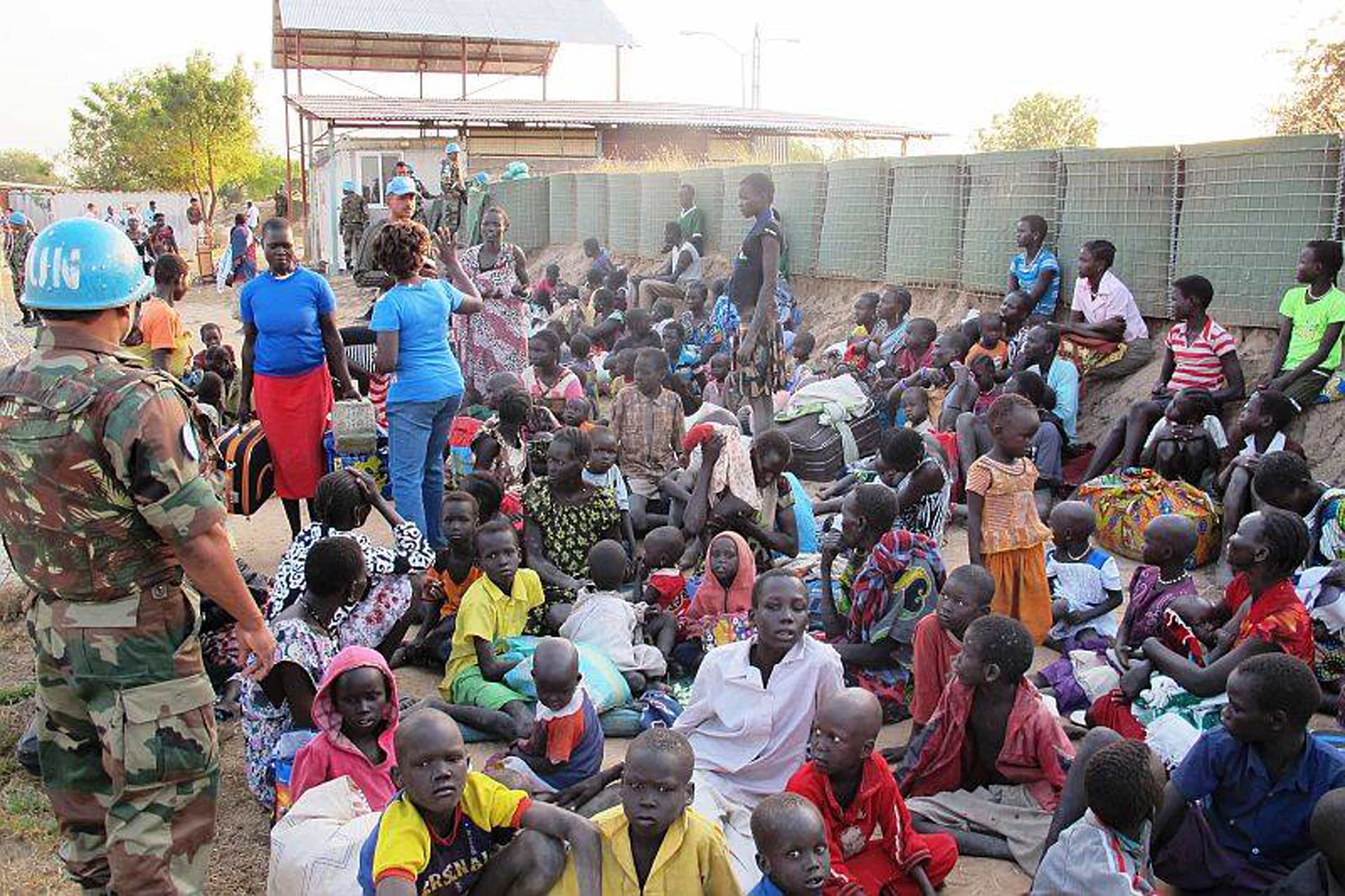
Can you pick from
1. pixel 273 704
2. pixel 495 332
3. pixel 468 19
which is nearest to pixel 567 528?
pixel 273 704

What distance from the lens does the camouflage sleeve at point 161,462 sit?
8.68 ft

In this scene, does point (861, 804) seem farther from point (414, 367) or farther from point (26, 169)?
point (26, 169)

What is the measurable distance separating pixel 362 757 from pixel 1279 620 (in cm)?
307

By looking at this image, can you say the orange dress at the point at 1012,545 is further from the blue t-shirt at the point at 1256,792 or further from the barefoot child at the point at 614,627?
the blue t-shirt at the point at 1256,792

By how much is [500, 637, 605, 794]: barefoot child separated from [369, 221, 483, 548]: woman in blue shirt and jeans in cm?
210

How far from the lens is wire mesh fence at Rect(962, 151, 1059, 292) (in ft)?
31.6

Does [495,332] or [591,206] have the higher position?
[591,206]

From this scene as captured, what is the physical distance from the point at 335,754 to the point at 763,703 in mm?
1368

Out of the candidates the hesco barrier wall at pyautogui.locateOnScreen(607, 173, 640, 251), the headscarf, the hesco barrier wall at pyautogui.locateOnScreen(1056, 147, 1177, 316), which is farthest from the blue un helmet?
the hesco barrier wall at pyautogui.locateOnScreen(607, 173, 640, 251)

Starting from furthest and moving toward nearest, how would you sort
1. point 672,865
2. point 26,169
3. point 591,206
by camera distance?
point 26,169 < point 591,206 < point 672,865

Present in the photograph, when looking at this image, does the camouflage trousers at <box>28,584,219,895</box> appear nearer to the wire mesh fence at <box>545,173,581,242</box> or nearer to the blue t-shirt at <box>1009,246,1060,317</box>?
the blue t-shirt at <box>1009,246,1060,317</box>

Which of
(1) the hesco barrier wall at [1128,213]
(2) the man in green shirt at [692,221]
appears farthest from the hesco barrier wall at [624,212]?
(1) the hesco barrier wall at [1128,213]

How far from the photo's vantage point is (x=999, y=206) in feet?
33.4

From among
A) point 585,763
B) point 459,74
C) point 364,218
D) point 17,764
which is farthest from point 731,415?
point 459,74
